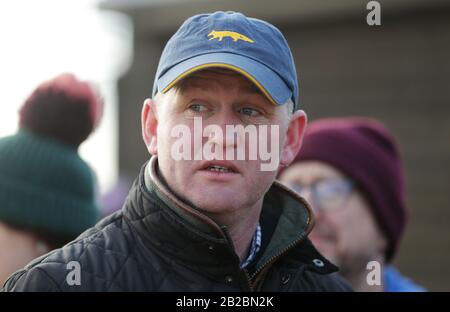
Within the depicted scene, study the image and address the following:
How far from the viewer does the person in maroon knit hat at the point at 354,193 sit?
10.7 ft

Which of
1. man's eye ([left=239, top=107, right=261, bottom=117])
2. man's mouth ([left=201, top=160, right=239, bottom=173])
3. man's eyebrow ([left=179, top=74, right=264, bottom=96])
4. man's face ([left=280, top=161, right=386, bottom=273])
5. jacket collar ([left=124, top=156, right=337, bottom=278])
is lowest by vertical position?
man's face ([left=280, top=161, right=386, bottom=273])

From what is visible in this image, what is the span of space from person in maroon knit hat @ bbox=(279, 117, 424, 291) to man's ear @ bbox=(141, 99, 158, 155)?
1371 mm

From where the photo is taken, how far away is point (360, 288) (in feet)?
10.6

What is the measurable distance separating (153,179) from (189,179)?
11 centimetres

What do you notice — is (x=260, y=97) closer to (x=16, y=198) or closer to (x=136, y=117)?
(x=16, y=198)

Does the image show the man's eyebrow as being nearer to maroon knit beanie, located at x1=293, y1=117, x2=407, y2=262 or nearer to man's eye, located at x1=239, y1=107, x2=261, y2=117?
man's eye, located at x1=239, y1=107, x2=261, y2=117

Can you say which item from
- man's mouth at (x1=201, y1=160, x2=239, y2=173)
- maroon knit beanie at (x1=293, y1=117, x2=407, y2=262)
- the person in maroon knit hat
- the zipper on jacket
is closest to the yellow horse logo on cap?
man's mouth at (x1=201, y1=160, x2=239, y2=173)

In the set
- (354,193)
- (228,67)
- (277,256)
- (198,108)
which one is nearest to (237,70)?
(228,67)

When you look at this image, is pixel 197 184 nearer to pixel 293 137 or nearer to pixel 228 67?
pixel 228 67

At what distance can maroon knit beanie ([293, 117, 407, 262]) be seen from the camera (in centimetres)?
339

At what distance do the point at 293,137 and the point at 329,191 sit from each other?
1.25 metres

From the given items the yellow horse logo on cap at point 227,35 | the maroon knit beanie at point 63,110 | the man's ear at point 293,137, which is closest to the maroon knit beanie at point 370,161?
the maroon knit beanie at point 63,110

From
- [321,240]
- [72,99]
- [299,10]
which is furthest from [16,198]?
[299,10]

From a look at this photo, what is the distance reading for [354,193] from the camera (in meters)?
3.39
